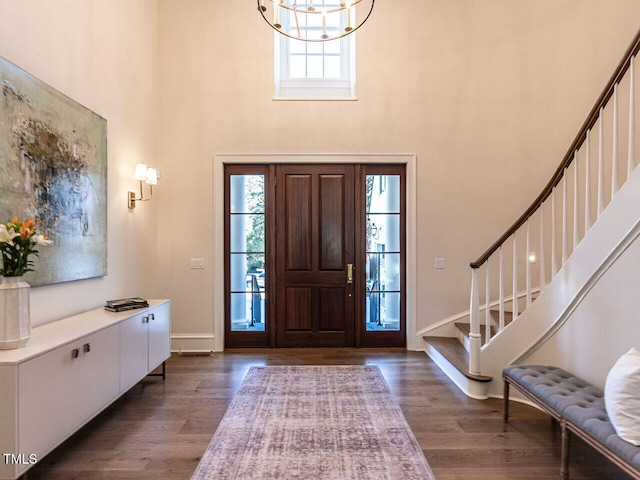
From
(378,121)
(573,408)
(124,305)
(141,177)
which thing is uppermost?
(378,121)

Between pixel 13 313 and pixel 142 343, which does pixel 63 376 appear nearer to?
pixel 13 313

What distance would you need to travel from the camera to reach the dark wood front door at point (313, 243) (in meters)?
4.74

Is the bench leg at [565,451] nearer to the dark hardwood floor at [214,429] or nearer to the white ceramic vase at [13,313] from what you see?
the dark hardwood floor at [214,429]

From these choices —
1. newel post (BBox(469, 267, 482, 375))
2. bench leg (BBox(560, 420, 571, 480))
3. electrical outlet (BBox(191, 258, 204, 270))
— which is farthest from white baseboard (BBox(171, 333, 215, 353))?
bench leg (BBox(560, 420, 571, 480))

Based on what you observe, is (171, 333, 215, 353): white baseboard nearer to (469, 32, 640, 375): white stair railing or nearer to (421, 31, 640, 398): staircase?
(421, 31, 640, 398): staircase

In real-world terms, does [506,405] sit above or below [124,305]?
below

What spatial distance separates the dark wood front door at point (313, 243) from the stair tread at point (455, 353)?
1.06 metres

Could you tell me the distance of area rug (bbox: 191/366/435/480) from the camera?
7.23 feet

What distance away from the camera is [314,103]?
4.68 metres

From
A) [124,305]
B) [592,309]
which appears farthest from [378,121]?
[124,305]

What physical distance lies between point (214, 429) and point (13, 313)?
151 centimetres

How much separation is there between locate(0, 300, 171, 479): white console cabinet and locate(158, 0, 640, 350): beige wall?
5.54 feet

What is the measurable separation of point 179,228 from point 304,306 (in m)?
1.86

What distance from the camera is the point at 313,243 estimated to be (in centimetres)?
474
